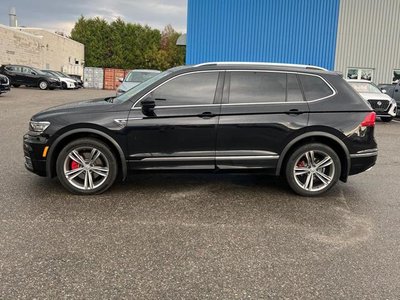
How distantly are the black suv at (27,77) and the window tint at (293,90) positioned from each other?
28.3 meters

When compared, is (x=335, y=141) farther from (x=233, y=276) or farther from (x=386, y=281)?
(x=233, y=276)

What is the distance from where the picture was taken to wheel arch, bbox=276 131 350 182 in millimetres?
5203

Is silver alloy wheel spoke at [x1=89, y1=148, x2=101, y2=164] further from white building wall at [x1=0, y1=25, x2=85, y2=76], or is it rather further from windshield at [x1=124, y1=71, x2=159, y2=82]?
white building wall at [x1=0, y1=25, x2=85, y2=76]

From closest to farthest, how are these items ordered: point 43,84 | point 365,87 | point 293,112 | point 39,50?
1. point 293,112
2. point 365,87
3. point 43,84
4. point 39,50

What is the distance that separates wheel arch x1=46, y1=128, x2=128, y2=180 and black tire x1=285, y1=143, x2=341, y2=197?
7.23ft

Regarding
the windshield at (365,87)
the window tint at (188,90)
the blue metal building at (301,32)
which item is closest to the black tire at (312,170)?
the window tint at (188,90)

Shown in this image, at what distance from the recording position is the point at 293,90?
208 inches

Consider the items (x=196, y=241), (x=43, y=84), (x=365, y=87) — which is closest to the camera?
(x=196, y=241)

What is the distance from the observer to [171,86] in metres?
5.12

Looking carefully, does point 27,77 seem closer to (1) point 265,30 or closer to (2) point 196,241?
(1) point 265,30

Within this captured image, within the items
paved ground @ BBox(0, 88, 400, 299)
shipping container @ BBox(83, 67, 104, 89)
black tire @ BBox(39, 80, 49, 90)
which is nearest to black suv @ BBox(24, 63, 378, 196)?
paved ground @ BBox(0, 88, 400, 299)

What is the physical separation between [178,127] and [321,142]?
1.96 metres

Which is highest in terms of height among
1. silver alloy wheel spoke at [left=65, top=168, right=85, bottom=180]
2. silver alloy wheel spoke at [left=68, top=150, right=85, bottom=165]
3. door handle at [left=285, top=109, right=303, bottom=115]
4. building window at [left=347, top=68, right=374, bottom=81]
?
building window at [left=347, top=68, right=374, bottom=81]

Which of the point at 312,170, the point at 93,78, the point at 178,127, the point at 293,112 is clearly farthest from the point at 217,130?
the point at 93,78
